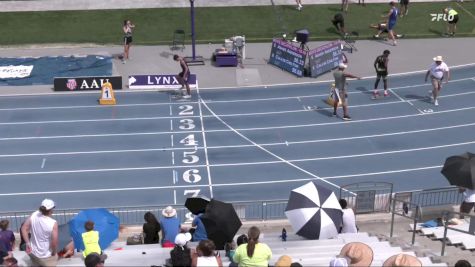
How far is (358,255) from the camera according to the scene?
10.1 m

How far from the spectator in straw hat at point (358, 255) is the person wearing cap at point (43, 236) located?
4.22 meters

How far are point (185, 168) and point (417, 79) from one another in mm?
10031

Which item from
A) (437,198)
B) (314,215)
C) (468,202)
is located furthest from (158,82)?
(314,215)

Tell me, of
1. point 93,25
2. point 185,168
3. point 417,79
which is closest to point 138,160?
point 185,168

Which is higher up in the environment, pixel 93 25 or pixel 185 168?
pixel 93 25

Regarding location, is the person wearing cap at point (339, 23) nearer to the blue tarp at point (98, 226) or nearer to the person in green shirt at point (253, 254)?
the blue tarp at point (98, 226)

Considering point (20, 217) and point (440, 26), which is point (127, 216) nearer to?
point (20, 217)

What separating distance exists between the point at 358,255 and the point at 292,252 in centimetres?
187

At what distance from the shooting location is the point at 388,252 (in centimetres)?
1177

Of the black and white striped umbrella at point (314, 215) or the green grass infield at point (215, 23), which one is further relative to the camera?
the green grass infield at point (215, 23)

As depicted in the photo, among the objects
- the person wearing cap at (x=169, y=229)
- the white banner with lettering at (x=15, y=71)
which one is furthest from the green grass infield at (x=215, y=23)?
the person wearing cap at (x=169, y=229)

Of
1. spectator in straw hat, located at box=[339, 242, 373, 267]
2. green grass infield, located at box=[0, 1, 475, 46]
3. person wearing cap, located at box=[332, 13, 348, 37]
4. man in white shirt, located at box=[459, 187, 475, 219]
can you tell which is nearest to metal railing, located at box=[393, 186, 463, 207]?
man in white shirt, located at box=[459, 187, 475, 219]

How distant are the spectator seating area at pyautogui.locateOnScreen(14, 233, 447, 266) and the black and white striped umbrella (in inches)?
7.2

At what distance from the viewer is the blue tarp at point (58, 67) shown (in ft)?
84.0
